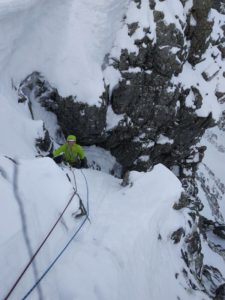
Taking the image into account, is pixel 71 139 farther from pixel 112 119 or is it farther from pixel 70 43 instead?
pixel 112 119

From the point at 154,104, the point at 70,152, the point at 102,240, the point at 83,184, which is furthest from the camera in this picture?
the point at 154,104

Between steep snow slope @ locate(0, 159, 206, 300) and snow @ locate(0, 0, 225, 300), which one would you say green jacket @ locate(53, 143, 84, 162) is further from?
steep snow slope @ locate(0, 159, 206, 300)

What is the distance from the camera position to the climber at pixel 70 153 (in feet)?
34.3

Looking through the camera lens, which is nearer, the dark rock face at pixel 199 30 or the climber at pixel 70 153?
the climber at pixel 70 153

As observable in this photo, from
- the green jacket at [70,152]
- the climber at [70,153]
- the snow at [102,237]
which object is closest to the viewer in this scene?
the snow at [102,237]

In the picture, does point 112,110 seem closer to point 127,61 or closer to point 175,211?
point 127,61

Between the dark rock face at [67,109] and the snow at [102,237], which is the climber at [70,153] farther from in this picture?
the dark rock face at [67,109]

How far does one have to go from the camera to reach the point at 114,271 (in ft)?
19.8

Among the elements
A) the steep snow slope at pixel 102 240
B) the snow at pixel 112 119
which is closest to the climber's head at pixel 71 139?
the steep snow slope at pixel 102 240

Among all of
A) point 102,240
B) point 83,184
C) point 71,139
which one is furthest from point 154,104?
point 102,240

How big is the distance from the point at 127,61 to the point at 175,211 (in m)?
6.82

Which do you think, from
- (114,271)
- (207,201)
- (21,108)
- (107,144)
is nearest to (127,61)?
(107,144)

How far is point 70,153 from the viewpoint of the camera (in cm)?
1076

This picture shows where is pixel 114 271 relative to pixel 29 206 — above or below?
below
